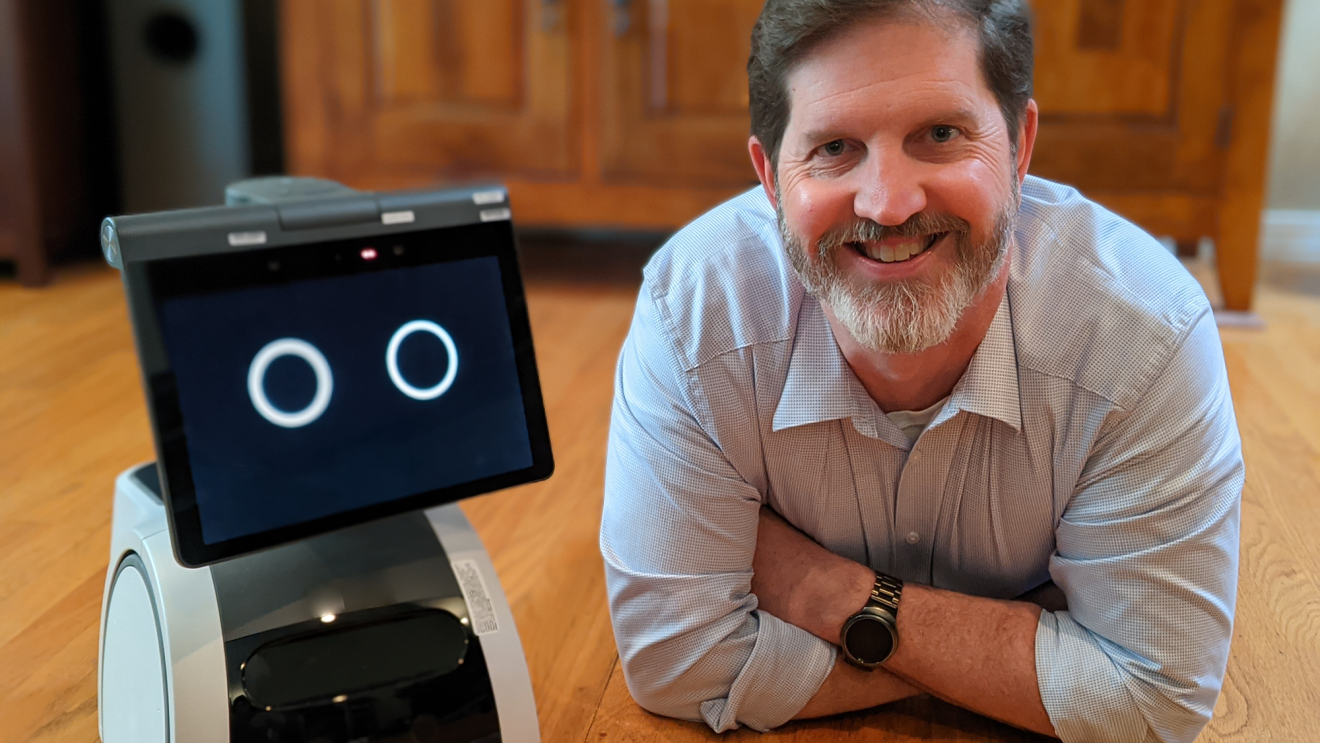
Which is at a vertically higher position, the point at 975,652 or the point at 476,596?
the point at 476,596

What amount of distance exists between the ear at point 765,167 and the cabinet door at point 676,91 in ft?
4.06

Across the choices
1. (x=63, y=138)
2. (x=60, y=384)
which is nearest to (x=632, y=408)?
(x=60, y=384)

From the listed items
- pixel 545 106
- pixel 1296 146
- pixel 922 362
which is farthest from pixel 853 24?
pixel 1296 146

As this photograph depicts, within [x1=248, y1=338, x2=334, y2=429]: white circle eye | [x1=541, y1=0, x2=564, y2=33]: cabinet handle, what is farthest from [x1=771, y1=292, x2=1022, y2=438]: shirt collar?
[x1=541, y1=0, x2=564, y2=33]: cabinet handle

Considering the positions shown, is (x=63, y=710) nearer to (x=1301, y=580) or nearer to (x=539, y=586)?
(x=539, y=586)

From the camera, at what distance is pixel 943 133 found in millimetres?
939

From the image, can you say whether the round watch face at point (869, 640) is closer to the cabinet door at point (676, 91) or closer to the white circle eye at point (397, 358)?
the white circle eye at point (397, 358)

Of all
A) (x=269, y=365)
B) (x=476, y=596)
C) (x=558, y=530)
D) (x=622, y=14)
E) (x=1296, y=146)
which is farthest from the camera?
(x=1296, y=146)

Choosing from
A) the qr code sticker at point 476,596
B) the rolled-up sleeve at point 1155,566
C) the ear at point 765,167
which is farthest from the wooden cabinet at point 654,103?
the qr code sticker at point 476,596

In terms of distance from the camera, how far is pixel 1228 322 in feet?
7.64

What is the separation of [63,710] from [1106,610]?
93 centimetres

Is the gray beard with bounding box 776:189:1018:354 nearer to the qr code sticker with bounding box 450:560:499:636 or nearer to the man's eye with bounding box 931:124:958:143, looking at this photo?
the man's eye with bounding box 931:124:958:143

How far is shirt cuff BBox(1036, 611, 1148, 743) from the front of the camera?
0.97m

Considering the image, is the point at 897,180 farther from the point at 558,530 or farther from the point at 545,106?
the point at 545,106
